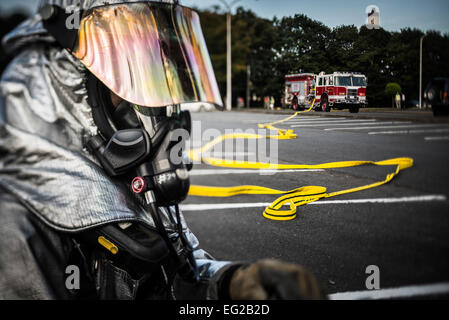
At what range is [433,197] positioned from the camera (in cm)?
97

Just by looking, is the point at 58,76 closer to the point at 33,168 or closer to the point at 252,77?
the point at 33,168

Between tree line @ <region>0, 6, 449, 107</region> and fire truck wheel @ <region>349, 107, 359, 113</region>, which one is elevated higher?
tree line @ <region>0, 6, 449, 107</region>

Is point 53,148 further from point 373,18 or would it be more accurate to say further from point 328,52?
point 373,18

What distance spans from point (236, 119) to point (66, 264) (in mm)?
903

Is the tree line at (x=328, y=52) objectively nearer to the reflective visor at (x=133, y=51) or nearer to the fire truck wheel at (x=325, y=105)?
the fire truck wheel at (x=325, y=105)

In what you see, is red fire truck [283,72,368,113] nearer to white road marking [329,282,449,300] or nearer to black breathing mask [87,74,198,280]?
black breathing mask [87,74,198,280]

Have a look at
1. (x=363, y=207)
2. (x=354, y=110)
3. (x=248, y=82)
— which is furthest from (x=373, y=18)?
(x=248, y=82)

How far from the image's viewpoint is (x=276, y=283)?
0.98 m

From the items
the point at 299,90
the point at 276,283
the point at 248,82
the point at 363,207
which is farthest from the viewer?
the point at 248,82

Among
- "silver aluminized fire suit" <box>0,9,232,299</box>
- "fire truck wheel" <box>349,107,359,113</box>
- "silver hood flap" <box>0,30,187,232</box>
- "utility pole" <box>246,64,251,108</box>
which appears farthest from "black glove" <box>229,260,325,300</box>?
"utility pole" <box>246,64,251,108</box>

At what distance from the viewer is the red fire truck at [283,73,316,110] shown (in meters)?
1.36

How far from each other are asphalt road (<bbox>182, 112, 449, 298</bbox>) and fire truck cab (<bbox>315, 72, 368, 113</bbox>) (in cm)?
4

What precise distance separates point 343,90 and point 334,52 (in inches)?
6.0
